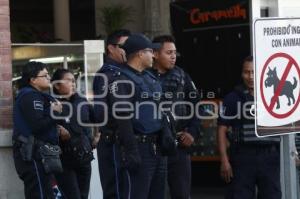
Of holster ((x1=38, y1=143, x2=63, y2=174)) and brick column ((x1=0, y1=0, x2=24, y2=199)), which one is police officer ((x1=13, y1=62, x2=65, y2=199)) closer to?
holster ((x1=38, y1=143, x2=63, y2=174))

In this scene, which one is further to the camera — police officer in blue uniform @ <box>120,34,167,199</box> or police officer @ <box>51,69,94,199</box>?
police officer @ <box>51,69,94,199</box>

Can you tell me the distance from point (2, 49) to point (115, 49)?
1365 mm

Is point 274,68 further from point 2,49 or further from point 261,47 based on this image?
point 2,49

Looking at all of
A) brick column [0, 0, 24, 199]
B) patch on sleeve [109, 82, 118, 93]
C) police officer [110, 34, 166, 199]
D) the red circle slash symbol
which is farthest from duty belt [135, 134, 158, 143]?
brick column [0, 0, 24, 199]

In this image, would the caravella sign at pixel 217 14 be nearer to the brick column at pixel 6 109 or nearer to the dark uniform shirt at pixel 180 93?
the dark uniform shirt at pixel 180 93

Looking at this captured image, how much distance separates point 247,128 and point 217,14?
4.37 m

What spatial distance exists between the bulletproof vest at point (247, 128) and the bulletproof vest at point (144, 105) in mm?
1194

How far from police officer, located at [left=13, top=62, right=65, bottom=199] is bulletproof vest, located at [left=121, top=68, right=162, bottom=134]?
109cm

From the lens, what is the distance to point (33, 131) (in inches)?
288

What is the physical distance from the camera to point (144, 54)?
6.71 m

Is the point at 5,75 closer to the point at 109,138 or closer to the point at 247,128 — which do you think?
the point at 109,138

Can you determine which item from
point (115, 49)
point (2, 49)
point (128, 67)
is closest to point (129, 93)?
point (128, 67)

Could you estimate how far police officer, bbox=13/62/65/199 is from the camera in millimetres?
7270

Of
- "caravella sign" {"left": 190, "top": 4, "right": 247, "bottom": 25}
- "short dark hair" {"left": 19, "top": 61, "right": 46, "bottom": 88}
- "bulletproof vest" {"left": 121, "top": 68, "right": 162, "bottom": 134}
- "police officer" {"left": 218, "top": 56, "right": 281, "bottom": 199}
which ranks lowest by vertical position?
"police officer" {"left": 218, "top": 56, "right": 281, "bottom": 199}
